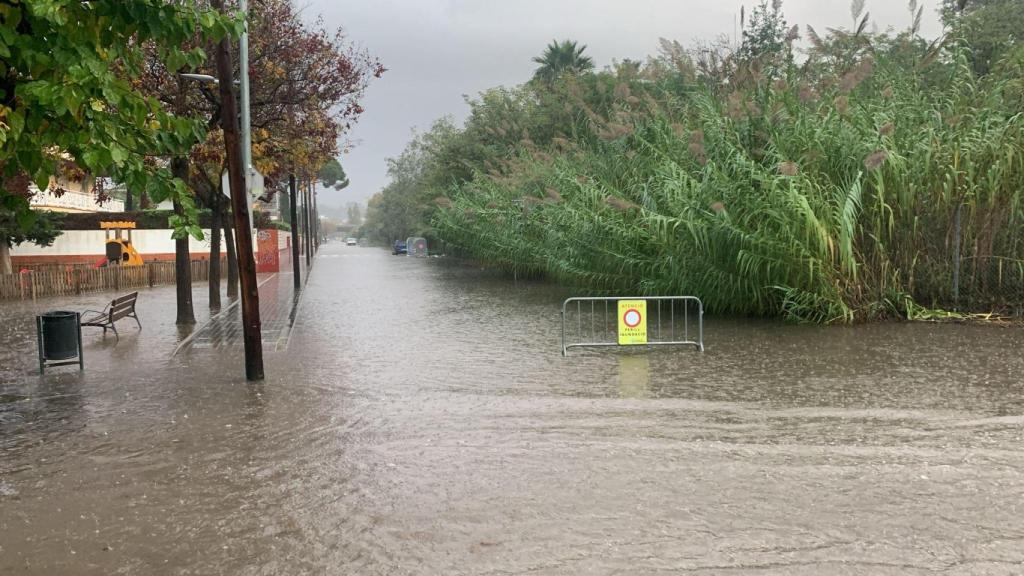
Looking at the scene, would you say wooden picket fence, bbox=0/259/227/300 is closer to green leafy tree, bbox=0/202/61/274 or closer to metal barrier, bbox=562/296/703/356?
green leafy tree, bbox=0/202/61/274

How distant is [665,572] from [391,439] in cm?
336

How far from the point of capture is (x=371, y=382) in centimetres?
970

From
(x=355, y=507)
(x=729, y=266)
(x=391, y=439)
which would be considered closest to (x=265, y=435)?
(x=391, y=439)

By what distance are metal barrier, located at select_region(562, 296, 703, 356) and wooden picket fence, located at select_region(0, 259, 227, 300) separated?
54.1ft

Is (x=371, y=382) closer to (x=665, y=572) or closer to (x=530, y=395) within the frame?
(x=530, y=395)

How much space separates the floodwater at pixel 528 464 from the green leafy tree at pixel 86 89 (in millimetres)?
2136

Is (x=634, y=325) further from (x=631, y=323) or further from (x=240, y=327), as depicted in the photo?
(x=240, y=327)

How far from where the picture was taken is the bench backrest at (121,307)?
1416cm

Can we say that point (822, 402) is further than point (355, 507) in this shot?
Yes

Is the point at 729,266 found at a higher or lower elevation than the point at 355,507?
higher

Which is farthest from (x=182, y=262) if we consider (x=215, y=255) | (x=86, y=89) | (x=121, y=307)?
(x=86, y=89)

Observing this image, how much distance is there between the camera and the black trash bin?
10.7 metres

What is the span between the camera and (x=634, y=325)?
1156 centimetres

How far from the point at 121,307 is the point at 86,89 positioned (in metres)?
10.1
